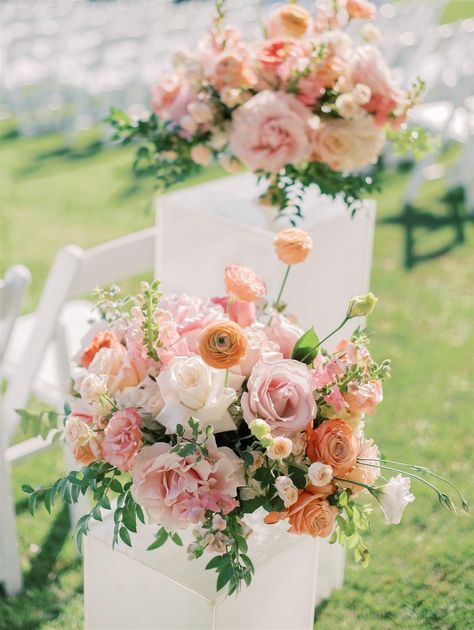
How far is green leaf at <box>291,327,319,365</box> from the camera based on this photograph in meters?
1.51

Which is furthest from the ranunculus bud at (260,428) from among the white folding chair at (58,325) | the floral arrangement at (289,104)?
the white folding chair at (58,325)

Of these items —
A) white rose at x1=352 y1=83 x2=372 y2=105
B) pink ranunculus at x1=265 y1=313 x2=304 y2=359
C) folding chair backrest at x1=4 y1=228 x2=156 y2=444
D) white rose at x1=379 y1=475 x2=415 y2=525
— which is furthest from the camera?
folding chair backrest at x1=4 y1=228 x2=156 y2=444

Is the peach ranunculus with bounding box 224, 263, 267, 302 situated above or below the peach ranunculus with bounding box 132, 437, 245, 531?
above

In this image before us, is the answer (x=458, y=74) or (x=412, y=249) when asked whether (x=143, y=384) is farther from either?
(x=458, y=74)

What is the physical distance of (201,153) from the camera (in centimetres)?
228

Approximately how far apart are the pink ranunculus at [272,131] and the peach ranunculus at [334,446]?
0.90 m

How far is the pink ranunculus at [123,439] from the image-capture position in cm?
138

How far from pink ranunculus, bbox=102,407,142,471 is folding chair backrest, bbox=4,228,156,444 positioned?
1.14m

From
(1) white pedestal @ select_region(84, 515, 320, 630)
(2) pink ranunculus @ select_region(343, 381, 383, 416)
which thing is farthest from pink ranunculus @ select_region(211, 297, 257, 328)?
(1) white pedestal @ select_region(84, 515, 320, 630)

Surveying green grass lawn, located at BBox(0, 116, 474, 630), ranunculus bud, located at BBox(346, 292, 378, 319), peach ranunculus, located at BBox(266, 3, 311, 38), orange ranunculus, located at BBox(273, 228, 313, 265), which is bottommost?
green grass lawn, located at BBox(0, 116, 474, 630)

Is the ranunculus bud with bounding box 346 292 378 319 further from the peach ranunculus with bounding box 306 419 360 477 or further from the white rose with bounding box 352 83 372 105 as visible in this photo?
the white rose with bounding box 352 83 372 105

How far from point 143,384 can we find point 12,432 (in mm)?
1419

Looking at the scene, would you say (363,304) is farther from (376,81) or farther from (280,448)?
(376,81)

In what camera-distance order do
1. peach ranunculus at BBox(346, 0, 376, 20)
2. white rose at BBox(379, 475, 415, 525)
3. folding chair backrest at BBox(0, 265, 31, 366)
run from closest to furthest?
white rose at BBox(379, 475, 415, 525), peach ranunculus at BBox(346, 0, 376, 20), folding chair backrest at BBox(0, 265, 31, 366)
